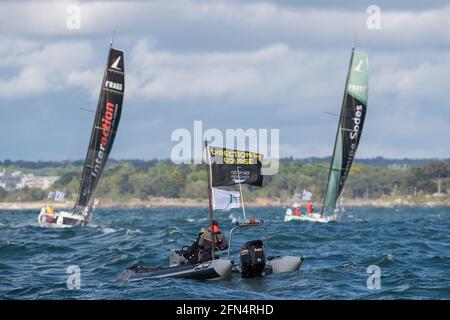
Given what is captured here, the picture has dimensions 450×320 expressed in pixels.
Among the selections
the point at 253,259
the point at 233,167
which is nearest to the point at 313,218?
the point at 253,259

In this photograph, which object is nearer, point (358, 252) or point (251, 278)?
point (251, 278)

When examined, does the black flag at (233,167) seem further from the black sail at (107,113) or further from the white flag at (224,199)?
the black sail at (107,113)

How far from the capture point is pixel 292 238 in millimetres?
49688

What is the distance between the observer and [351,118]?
70688 millimetres

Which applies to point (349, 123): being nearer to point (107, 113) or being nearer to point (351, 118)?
point (351, 118)

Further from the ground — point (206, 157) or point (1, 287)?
point (206, 157)

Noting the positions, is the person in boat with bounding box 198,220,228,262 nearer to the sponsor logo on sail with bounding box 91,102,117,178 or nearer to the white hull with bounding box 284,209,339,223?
the sponsor logo on sail with bounding box 91,102,117,178

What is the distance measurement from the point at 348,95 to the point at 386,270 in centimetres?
3758

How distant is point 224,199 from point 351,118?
40495 millimetres

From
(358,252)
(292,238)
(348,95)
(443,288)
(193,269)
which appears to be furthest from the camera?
(348,95)
